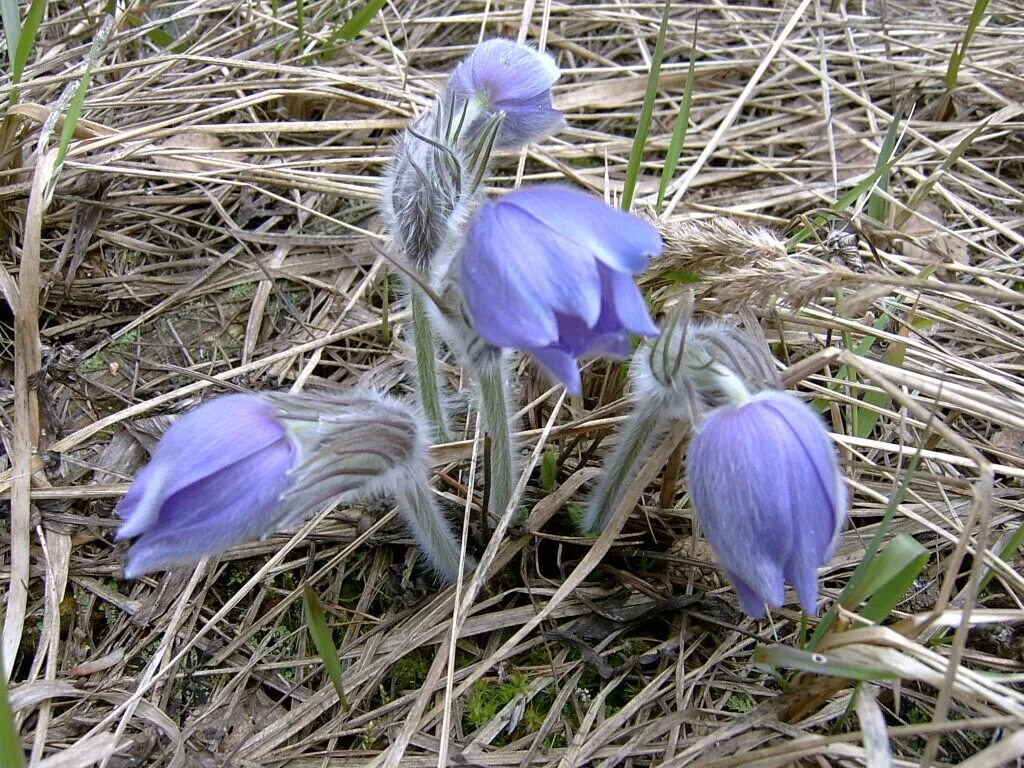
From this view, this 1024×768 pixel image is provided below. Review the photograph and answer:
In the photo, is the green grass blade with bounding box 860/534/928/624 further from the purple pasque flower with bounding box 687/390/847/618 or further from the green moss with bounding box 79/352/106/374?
the green moss with bounding box 79/352/106/374

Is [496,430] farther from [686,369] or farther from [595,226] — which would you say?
[595,226]

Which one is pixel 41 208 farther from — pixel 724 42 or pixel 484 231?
pixel 724 42

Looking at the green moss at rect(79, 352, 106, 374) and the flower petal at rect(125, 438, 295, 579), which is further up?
the flower petal at rect(125, 438, 295, 579)

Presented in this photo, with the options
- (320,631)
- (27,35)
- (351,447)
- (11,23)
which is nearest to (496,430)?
(351,447)

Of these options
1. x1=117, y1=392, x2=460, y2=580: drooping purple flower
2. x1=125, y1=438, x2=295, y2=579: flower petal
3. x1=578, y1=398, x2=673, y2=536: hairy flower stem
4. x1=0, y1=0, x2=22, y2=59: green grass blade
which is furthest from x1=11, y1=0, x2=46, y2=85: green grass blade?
x1=578, y1=398, x2=673, y2=536: hairy flower stem

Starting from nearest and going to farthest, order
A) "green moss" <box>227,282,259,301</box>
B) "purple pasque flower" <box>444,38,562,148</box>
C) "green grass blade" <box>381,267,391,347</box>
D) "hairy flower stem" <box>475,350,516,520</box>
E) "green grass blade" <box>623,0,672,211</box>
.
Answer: "hairy flower stem" <box>475,350,516,520</box>
"purple pasque flower" <box>444,38,562,148</box>
"green grass blade" <box>623,0,672,211</box>
"green grass blade" <box>381,267,391,347</box>
"green moss" <box>227,282,259,301</box>

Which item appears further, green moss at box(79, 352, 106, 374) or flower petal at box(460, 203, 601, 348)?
green moss at box(79, 352, 106, 374)
